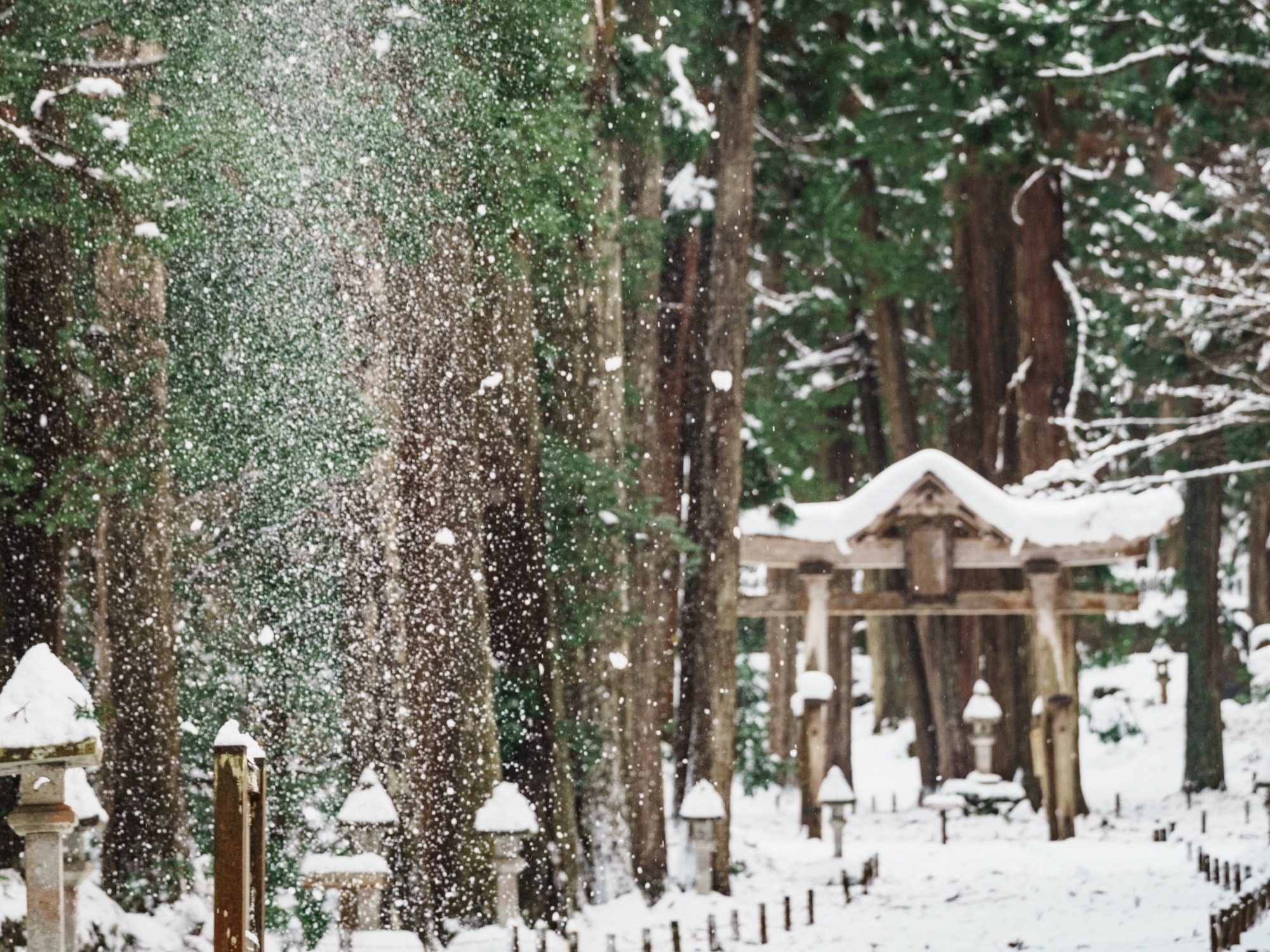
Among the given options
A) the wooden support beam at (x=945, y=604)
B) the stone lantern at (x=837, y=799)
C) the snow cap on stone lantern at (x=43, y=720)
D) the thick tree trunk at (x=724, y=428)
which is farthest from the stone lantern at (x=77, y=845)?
the wooden support beam at (x=945, y=604)

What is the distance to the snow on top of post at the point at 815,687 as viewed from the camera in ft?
63.4

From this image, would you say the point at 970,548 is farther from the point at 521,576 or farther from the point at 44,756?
the point at 44,756

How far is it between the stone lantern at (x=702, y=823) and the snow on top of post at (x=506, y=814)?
314 centimetres

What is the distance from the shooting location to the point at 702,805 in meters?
15.2

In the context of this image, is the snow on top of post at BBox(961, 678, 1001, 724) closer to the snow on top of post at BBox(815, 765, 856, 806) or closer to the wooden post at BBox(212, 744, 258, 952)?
the snow on top of post at BBox(815, 765, 856, 806)

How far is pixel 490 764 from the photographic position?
1291 centimetres

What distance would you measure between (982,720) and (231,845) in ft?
55.3

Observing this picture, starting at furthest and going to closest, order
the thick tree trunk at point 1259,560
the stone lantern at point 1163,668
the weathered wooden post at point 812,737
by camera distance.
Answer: the thick tree trunk at point 1259,560 → the stone lantern at point 1163,668 → the weathered wooden post at point 812,737

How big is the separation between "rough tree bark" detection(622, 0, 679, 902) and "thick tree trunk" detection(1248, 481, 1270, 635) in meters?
16.7

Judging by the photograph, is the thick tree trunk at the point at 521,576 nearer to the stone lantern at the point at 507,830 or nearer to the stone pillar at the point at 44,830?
the stone lantern at the point at 507,830

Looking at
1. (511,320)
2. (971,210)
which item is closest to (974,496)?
(971,210)

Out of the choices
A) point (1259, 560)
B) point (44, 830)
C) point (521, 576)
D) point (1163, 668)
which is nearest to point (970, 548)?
point (521, 576)

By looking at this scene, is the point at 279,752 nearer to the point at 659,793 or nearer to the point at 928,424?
the point at 659,793

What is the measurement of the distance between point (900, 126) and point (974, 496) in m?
5.14
